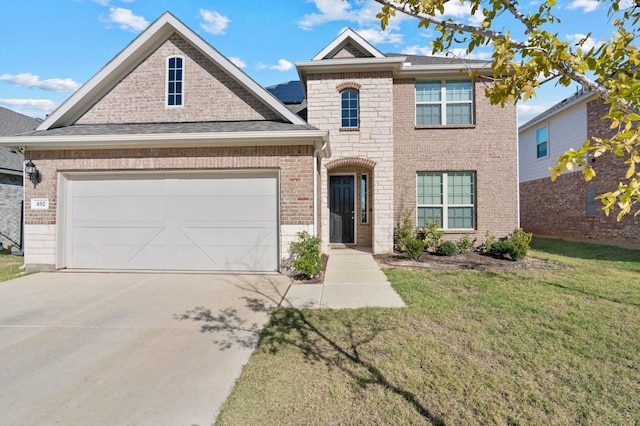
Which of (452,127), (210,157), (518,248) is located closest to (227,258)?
(210,157)

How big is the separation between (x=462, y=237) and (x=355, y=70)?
6645 millimetres

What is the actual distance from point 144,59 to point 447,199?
403 inches

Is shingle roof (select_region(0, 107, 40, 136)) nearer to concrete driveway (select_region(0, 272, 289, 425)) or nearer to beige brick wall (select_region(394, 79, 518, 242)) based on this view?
concrete driveway (select_region(0, 272, 289, 425))

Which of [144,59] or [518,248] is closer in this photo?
[144,59]

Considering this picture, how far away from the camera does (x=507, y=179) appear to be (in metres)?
10.8

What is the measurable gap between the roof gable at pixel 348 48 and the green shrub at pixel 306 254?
20.8 ft

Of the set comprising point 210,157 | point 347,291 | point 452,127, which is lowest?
point 347,291

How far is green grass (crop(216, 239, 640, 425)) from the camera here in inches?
104

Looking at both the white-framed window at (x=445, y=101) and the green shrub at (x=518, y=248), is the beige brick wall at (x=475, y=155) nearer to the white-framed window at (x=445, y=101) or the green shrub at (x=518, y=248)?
the white-framed window at (x=445, y=101)

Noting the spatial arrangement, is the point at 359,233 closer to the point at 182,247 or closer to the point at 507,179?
the point at 507,179

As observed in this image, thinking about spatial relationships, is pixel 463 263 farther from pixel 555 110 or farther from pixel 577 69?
pixel 555 110

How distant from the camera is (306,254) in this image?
7.09 metres

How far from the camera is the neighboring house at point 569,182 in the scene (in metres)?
12.6

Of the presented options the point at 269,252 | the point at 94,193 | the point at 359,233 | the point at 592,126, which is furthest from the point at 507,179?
the point at 94,193
